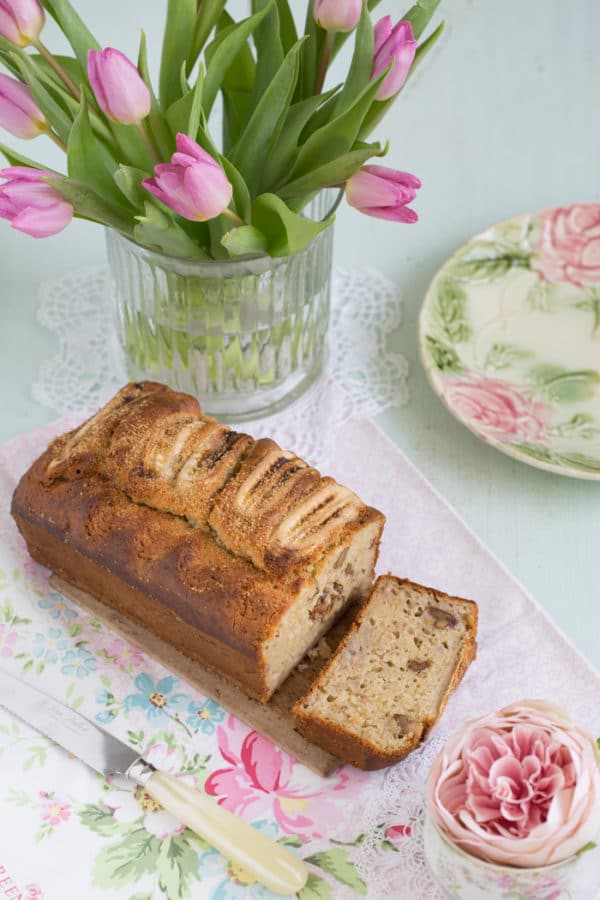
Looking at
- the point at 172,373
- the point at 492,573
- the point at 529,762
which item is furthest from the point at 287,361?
the point at 529,762

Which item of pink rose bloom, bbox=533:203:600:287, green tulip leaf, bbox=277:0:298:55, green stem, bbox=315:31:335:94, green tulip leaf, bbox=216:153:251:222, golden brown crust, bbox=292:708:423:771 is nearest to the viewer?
golden brown crust, bbox=292:708:423:771

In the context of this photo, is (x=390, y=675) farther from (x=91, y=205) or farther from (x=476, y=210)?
(x=476, y=210)

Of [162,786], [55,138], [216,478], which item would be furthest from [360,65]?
[162,786]

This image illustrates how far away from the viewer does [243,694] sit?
7.35 ft

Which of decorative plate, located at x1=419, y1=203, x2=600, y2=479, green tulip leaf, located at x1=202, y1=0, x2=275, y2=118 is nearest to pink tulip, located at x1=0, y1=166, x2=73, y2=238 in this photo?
green tulip leaf, located at x1=202, y1=0, x2=275, y2=118

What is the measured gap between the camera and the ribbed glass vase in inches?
97.6

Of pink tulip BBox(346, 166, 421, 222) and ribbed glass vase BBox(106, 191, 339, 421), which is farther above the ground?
pink tulip BBox(346, 166, 421, 222)

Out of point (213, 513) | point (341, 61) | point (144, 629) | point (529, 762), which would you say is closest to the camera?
point (529, 762)

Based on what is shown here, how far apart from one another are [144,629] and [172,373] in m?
0.64

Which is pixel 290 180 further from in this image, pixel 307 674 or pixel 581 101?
pixel 581 101

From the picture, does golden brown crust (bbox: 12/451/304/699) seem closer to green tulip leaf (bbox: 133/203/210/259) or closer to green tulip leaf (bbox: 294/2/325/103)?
green tulip leaf (bbox: 133/203/210/259)

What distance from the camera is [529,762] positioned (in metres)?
1.79

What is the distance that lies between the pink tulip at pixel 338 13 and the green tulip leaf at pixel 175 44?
24cm

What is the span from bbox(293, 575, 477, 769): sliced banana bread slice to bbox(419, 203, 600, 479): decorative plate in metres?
0.50
